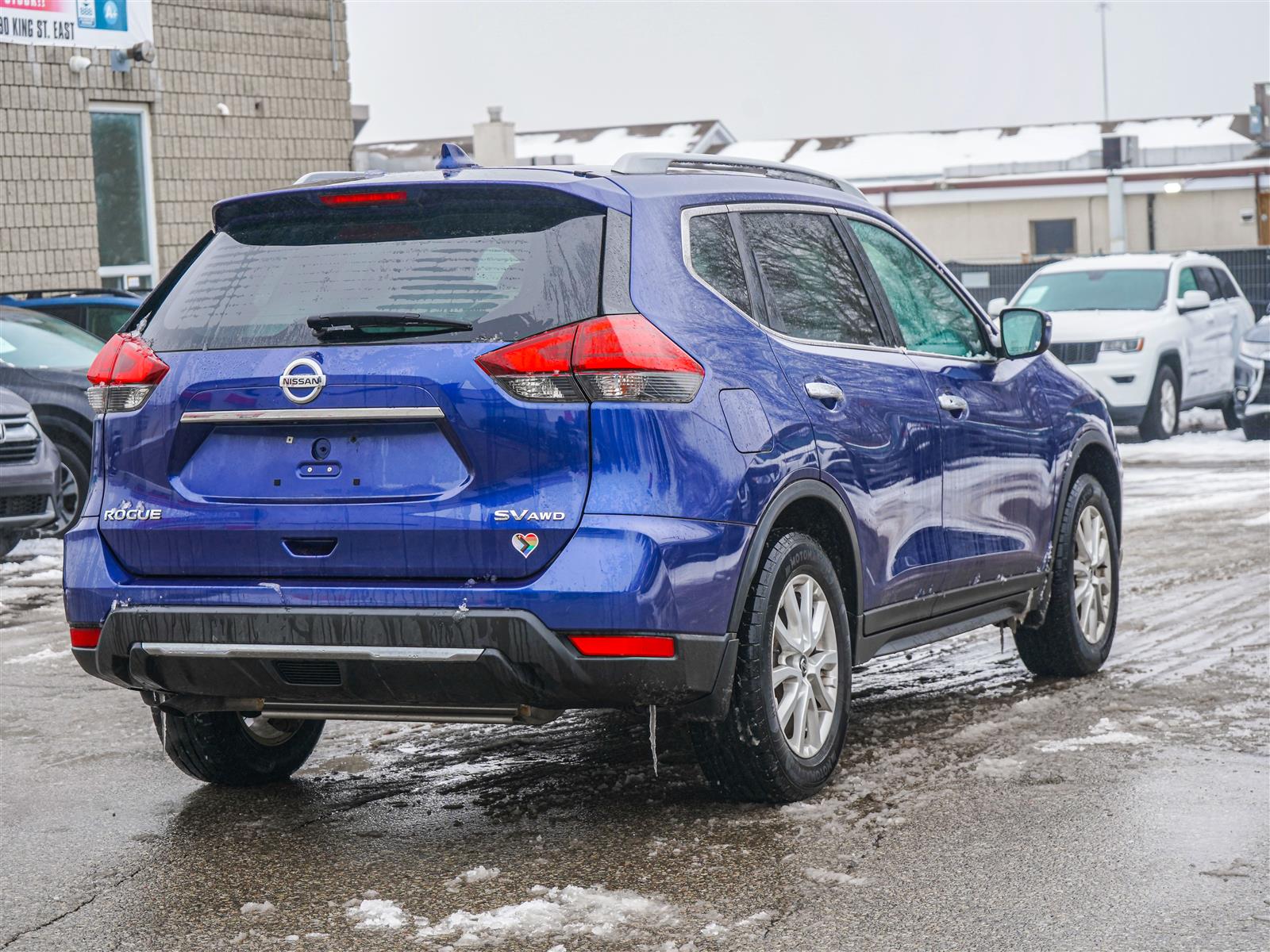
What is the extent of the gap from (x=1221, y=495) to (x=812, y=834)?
9945 millimetres

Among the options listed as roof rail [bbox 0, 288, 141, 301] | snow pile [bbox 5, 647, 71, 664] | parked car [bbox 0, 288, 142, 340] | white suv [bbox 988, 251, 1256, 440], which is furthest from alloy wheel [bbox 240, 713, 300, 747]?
white suv [bbox 988, 251, 1256, 440]

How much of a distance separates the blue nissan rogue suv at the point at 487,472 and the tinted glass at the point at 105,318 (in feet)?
30.4

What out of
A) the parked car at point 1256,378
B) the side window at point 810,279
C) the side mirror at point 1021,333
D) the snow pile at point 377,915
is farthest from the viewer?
the parked car at point 1256,378

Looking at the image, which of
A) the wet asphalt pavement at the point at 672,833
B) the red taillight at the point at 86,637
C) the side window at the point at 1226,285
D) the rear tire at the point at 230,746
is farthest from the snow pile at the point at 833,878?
the side window at the point at 1226,285

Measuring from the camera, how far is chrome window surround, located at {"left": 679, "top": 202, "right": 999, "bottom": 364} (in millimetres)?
5223

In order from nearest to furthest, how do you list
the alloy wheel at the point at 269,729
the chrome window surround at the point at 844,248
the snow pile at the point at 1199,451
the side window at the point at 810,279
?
the chrome window surround at the point at 844,248 < the side window at the point at 810,279 < the alloy wheel at the point at 269,729 < the snow pile at the point at 1199,451

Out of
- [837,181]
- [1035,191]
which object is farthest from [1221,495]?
[1035,191]

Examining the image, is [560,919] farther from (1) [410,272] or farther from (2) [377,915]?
(1) [410,272]

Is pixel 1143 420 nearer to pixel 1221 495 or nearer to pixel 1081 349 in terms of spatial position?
pixel 1081 349

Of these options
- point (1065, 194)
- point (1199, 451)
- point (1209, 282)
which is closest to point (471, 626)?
point (1199, 451)

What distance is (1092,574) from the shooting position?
7527mm

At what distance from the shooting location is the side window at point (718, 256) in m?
5.25

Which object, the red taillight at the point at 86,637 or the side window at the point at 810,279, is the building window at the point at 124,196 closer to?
the side window at the point at 810,279

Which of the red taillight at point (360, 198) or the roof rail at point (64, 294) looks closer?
the red taillight at point (360, 198)
